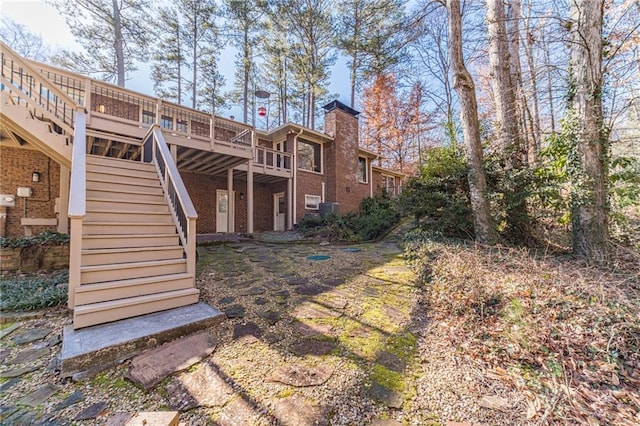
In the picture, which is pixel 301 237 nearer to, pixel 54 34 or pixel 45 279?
pixel 45 279

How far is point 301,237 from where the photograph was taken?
29.5ft

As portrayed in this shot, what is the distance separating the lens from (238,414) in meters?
1.58

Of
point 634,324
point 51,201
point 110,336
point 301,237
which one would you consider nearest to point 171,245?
point 110,336

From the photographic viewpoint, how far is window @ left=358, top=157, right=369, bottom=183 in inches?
536

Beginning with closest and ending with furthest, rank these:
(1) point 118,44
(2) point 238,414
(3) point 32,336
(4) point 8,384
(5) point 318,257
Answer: (2) point 238,414 < (4) point 8,384 < (3) point 32,336 < (5) point 318,257 < (1) point 118,44

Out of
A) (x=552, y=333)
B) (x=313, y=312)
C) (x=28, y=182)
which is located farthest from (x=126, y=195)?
(x=552, y=333)

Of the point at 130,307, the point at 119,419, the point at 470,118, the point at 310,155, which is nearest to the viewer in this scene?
the point at 119,419

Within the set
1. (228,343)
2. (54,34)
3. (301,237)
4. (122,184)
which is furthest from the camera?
(54,34)

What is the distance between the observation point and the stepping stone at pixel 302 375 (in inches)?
72.9

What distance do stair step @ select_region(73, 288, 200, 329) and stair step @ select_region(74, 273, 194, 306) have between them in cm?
7

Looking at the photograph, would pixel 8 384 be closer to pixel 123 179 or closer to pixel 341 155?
pixel 123 179

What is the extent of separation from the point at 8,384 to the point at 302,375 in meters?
2.19

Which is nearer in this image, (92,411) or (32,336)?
(92,411)

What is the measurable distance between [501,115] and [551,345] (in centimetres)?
559
